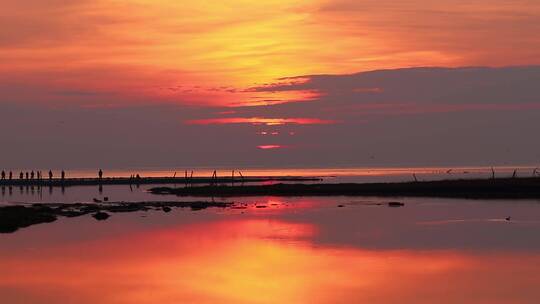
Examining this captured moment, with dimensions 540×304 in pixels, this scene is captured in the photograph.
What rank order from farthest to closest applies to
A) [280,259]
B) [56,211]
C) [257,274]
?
[56,211], [280,259], [257,274]

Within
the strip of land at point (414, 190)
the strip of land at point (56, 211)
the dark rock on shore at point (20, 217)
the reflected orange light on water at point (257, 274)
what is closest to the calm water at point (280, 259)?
the reflected orange light on water at point (257, 274)

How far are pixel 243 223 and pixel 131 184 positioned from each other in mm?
81349

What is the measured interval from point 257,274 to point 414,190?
57174 millimetres

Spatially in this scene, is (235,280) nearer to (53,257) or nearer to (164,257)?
(164,257)

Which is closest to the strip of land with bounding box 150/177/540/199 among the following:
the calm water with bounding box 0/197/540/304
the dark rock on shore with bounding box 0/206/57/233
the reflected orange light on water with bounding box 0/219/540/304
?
the calm water with bounding box 0/197/540/304

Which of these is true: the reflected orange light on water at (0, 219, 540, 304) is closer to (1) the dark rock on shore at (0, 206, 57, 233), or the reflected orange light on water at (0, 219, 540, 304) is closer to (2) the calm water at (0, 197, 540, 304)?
(2) the calm water at (0, 197, 540, 304)

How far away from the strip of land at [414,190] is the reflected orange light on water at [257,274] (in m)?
40.7

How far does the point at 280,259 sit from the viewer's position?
36781 mm

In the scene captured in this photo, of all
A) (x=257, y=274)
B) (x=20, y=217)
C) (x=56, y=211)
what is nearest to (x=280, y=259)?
(x=257, y=274)

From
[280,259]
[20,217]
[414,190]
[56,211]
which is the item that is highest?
[414,190]

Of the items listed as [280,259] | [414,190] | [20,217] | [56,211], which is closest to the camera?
[280,259]

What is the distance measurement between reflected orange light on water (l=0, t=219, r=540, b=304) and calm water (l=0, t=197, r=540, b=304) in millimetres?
46

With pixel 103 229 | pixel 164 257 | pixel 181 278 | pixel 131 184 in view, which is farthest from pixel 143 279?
pixel 131 184

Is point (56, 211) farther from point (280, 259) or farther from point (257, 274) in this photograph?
point (257, 274)
